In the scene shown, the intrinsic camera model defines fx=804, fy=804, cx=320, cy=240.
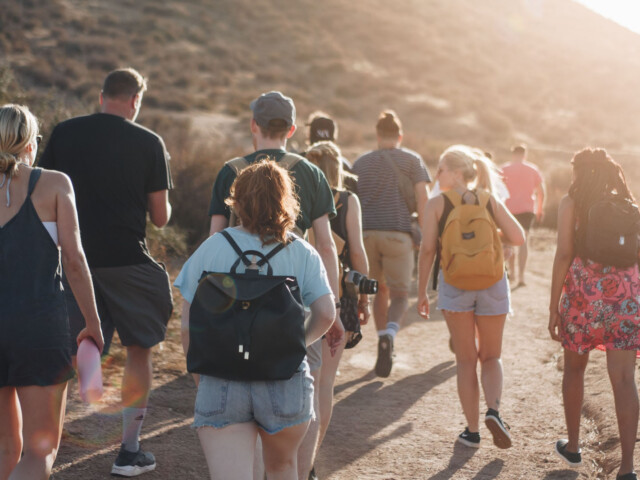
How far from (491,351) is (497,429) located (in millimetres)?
510

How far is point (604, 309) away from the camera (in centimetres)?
463

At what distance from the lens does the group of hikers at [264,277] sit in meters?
2.89

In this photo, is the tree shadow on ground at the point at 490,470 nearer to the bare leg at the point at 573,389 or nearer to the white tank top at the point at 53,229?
the bare leg at the point at 573,389

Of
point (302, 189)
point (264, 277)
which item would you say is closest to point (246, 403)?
point (264, 277)

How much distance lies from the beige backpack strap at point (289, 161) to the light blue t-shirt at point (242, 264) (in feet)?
2.83

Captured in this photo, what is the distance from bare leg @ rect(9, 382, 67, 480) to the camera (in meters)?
3.07

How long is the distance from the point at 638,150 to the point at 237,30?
24.2 metres

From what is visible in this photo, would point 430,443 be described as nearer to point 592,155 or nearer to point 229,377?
point 592,155

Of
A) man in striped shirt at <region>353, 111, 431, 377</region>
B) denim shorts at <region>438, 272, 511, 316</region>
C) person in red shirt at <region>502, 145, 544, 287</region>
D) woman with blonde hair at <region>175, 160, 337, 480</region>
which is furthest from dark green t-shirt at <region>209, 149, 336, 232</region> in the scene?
person in red shirt at <region>502, 145, 544, 287</region>

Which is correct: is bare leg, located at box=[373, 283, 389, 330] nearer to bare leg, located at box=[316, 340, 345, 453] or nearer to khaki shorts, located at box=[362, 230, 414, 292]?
khaki shorts, located at box=[362, 230, 414, 292]

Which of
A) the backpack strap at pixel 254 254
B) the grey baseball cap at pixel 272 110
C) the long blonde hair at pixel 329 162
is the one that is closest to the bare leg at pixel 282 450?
the backpack strap at pixel 254 254

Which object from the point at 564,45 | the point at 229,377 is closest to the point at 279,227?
the point at 229,377

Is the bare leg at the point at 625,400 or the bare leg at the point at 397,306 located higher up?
Result: the bare leg at the point at 625,400

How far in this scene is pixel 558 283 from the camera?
4.81 m
